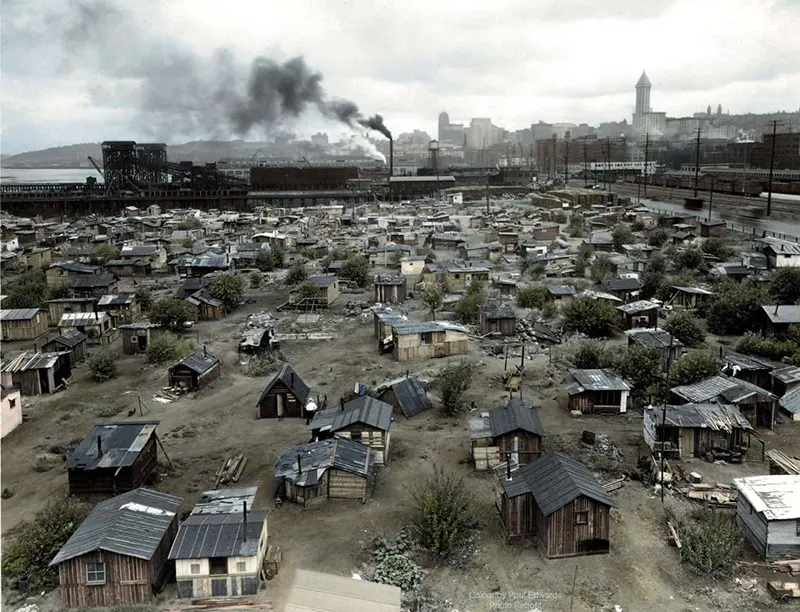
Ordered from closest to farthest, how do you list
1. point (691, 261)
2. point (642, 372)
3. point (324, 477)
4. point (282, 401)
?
point (324, 477) < point (282, 401) < point (642, 372) < point (691, 261)

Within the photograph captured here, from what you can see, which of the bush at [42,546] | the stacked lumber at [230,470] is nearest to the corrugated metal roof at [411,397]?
the stacked lumber at [230,470]

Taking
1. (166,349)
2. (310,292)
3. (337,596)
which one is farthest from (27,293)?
(337,596)

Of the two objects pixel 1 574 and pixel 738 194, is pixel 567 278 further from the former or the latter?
pixel 738 194

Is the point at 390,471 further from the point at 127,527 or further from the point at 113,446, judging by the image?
the point at 113,446

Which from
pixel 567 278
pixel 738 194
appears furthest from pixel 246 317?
pixel 738 194

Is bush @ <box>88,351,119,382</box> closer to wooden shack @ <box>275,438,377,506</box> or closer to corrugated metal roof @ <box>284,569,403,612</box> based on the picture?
wooden shack @ <box>275,438,377,506</box>

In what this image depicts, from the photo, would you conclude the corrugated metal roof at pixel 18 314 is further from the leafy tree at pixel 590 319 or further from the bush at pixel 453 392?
the leafy tree at pixel 590 319

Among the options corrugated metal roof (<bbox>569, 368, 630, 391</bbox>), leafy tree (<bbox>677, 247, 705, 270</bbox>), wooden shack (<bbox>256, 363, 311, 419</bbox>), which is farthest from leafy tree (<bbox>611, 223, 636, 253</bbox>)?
wooden shack (<bbox>256, 363, 311, 419</bbox>)
